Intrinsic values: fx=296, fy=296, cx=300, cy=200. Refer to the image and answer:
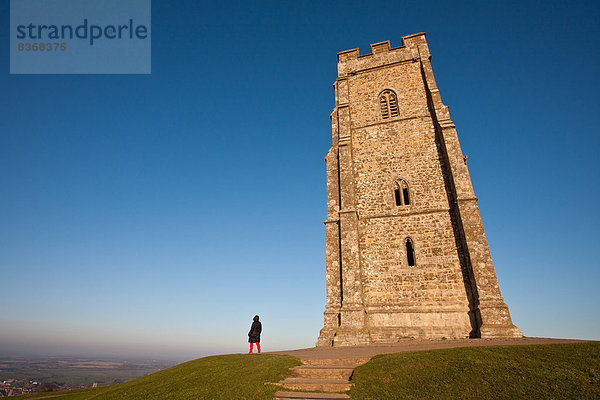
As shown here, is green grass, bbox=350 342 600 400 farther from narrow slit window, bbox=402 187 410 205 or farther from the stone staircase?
narrow slit window, bbox=402 187 410 205

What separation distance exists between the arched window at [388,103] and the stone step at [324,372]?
599 inches

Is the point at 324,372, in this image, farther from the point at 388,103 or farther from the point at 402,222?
the point at 388,103

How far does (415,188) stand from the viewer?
16281 millimetres

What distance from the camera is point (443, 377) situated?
6.46 m

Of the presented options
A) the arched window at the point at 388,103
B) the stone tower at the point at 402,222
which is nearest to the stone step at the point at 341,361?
the stone tower at the point at 402,222

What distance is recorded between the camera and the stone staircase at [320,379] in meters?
6.69

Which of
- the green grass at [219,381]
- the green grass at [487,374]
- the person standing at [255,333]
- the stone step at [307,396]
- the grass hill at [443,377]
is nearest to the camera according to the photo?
the green grass at [487,374]

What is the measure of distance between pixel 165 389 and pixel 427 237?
42.1 feet

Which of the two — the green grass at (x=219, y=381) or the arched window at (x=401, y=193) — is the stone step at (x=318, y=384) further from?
the arched window at (x=401, y=193)

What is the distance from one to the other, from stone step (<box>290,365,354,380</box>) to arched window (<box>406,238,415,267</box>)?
26.8 ft

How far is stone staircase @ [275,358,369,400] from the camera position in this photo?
6.69 metres

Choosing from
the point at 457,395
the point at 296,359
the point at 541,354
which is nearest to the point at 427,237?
the point at 541,354

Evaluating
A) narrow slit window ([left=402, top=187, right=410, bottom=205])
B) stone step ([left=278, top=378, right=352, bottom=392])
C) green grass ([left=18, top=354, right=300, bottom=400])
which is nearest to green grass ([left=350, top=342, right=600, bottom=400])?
stone step ([left=278, top=378, right=352, bottom=392])

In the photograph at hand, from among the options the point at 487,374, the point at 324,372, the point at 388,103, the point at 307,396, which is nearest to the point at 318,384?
the point at 307,396
